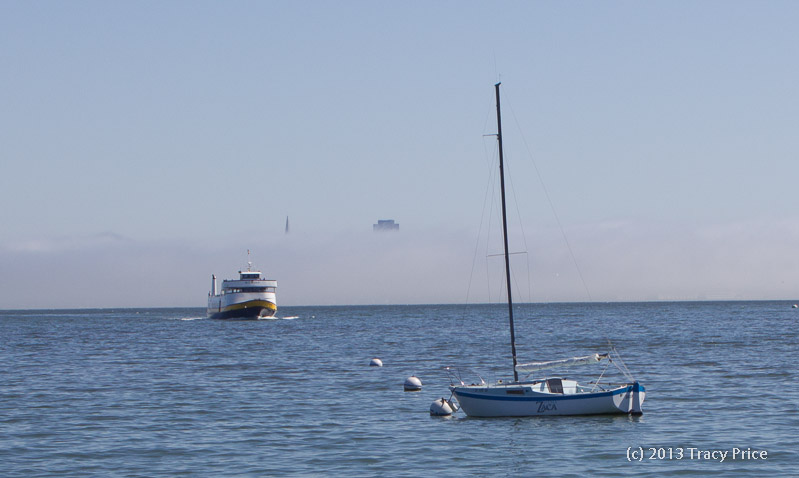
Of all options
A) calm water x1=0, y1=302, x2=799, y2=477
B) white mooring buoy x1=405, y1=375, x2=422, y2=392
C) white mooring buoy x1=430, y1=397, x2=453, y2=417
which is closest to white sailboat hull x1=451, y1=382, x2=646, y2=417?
calm water x1=0, y1=302, x2=799, y2=477

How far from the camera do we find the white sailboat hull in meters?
35.6

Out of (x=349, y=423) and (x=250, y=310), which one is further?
(x=250, y=310)

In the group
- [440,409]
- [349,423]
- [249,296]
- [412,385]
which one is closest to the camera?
[349,423]

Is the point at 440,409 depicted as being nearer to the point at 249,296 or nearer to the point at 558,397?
the point at 558,397

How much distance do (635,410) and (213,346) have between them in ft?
196

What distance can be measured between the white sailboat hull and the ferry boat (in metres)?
116

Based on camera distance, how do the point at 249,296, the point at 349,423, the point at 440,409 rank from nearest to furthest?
the point at 349,423
the point at 440,409
the point at 249,296

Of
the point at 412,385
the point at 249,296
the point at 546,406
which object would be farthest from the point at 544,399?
the point at 249,296

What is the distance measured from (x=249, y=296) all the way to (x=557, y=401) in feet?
386

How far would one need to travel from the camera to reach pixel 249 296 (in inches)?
5871

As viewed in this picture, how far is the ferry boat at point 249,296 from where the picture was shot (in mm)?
149250

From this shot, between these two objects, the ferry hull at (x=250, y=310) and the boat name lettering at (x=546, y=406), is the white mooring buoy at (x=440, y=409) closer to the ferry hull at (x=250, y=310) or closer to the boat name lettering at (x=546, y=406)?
the boat name lettering at (x=546, y=406)

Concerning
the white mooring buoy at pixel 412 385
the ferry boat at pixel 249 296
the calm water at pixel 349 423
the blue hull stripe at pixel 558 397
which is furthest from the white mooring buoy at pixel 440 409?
the ferry boat at pixel 249 296

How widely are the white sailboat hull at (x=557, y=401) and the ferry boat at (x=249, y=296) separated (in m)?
116
